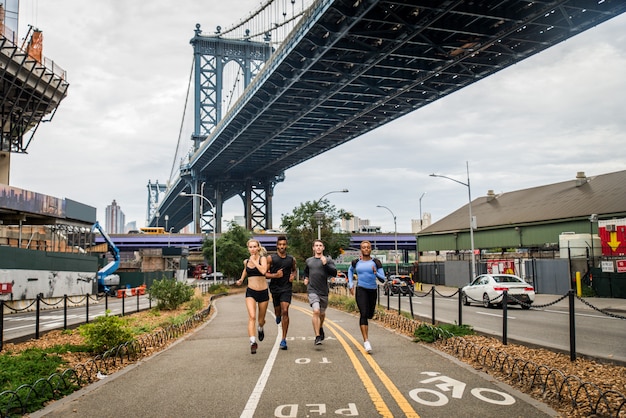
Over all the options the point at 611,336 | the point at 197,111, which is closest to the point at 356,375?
the point at 611,336

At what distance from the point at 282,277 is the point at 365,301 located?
1.50 meters

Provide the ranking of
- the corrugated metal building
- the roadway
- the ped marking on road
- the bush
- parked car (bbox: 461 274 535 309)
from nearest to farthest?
the ped marking on road < the roadway < the bush < parked car (bbox: 461 274 535 309) < the corrugated metal building

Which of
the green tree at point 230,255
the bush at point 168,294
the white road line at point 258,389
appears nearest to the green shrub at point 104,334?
the white road line at point 258,389

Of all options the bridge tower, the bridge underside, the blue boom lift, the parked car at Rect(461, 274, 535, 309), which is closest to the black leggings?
the parked car at Rect(461, 274, 535, 309)

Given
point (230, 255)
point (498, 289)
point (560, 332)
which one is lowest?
point (560, 332)

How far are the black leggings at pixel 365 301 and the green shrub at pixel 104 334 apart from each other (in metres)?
4.04

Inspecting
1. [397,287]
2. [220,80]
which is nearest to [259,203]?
[220,80]

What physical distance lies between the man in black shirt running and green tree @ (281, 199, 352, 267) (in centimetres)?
2993

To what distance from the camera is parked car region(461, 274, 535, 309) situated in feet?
69.6

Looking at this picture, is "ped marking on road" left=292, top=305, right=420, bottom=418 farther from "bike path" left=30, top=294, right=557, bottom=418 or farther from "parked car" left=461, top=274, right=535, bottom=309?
"parked car" left=461, top=274, right=535, bottom=309

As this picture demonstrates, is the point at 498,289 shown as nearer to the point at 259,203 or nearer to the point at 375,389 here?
the point at 375,389

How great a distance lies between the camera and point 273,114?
2320 inches

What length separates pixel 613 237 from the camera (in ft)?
102

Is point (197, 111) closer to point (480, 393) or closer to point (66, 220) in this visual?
point (66, 220)
